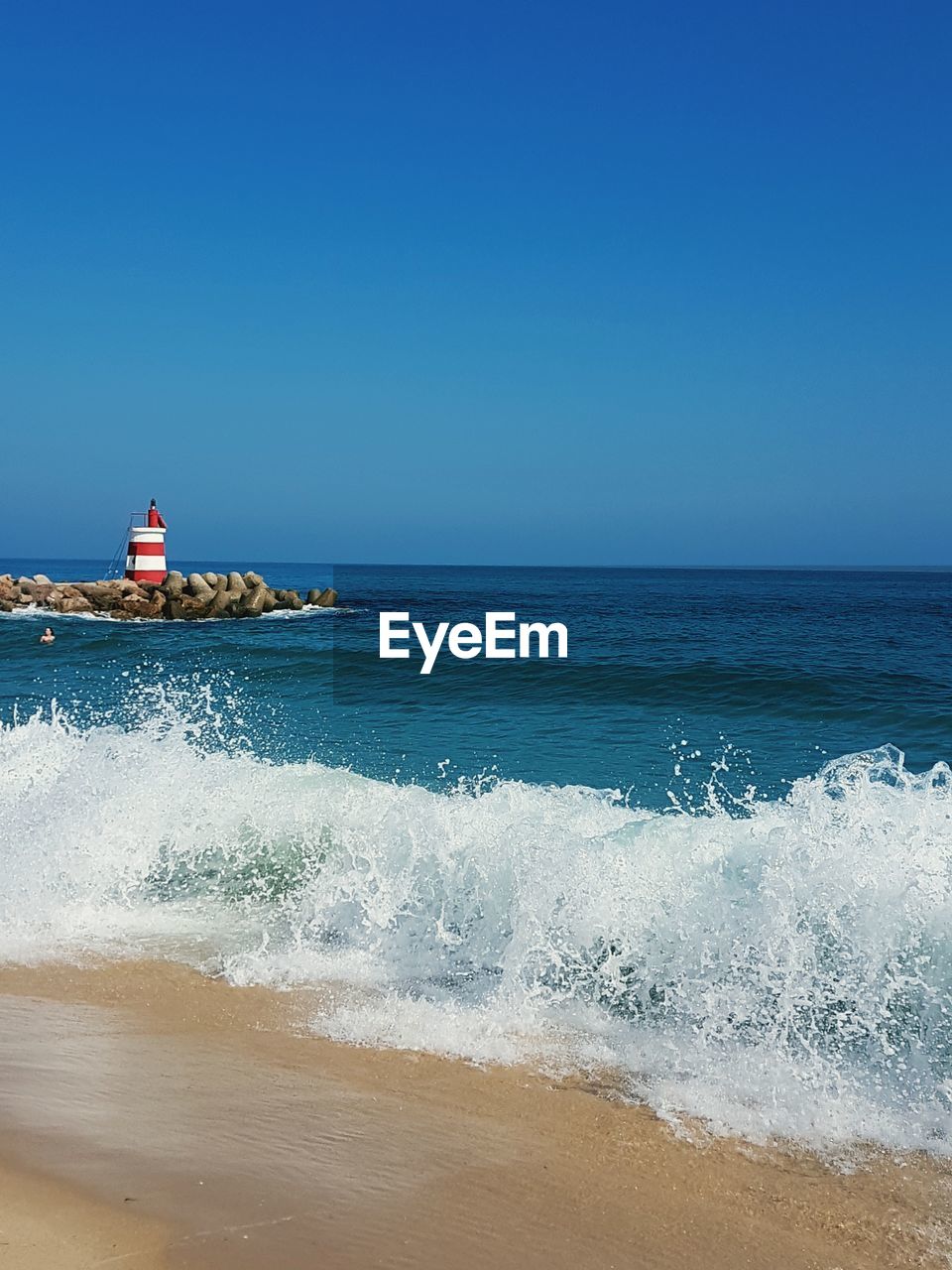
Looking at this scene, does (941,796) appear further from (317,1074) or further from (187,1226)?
(187,1226)

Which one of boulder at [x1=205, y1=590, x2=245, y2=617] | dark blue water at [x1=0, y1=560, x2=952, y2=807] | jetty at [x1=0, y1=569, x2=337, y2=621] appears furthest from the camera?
boulder at [x1=205, y1=590, x2=245, y2=617]

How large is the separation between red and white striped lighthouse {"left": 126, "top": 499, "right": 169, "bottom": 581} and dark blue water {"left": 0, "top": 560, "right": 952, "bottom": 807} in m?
6.61

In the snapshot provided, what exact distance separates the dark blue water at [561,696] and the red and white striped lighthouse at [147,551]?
260 inches

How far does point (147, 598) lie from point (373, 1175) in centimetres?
3250

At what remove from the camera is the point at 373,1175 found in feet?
11.1

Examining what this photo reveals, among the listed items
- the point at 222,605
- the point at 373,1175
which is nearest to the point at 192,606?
the point at 222,605

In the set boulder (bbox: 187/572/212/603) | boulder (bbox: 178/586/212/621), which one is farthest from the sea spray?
boulder (bbox: 187/572/212/603)

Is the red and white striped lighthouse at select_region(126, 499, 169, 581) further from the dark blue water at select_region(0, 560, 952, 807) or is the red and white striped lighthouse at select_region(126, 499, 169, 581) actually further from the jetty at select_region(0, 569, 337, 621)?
the dark blue water at select_region(0, 560, 952, 807)

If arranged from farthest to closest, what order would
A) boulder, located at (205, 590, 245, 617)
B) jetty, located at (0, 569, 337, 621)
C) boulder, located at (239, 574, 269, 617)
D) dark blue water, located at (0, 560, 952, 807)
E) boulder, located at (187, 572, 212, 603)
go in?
boulder, located at (187, 572, 212, 603)
boulder, located at (239, 574, 269, 617)
boulder, located at (205, 590, 245, 617)
jetty, located at (0, 569, 337, 621)
dark blue water, located at (0, 560, 952, 807)

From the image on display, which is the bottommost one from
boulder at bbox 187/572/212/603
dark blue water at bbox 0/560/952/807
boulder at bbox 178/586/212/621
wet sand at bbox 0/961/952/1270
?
wet sand at bbox 0/961/952/1270

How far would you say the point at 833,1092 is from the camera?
4090mm

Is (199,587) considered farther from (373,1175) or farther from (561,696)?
(373,1175)

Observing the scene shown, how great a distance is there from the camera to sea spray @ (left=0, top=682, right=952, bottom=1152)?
4363 millimetres

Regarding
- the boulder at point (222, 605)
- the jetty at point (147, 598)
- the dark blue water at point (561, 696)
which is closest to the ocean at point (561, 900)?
the dark blue water at point (561, 696)
